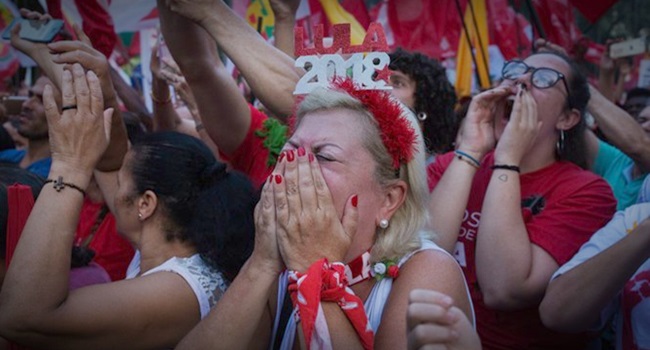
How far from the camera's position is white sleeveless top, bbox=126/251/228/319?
7.69ft

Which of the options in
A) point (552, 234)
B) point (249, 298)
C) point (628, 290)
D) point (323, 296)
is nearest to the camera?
point (323, 296)

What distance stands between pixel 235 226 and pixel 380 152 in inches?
29.5

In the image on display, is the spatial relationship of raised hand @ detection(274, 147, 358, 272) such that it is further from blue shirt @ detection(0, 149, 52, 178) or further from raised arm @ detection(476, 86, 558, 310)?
blue shirt @ detection(0, 149, 52, 178)

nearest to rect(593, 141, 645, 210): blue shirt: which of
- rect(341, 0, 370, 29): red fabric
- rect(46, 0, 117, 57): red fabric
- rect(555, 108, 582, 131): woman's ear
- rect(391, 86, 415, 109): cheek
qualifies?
rect(555, 108, 582, 131): woman's ear

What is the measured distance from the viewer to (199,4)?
231cm

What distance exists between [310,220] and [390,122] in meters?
0.46

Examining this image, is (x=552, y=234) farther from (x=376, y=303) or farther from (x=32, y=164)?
(x=32, y=164)

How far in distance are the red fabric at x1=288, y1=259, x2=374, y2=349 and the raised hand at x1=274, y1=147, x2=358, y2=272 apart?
0.13ft

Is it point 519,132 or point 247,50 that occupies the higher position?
point 247,50

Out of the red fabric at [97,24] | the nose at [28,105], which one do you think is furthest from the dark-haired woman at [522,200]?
the nose at [28,105]

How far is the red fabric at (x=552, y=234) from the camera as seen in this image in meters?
2.75

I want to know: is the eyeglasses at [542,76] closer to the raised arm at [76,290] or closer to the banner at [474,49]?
the raised arm at [76,290]

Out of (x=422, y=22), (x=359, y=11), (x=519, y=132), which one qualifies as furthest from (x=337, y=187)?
(x=422, y=22)

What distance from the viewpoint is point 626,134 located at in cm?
352
